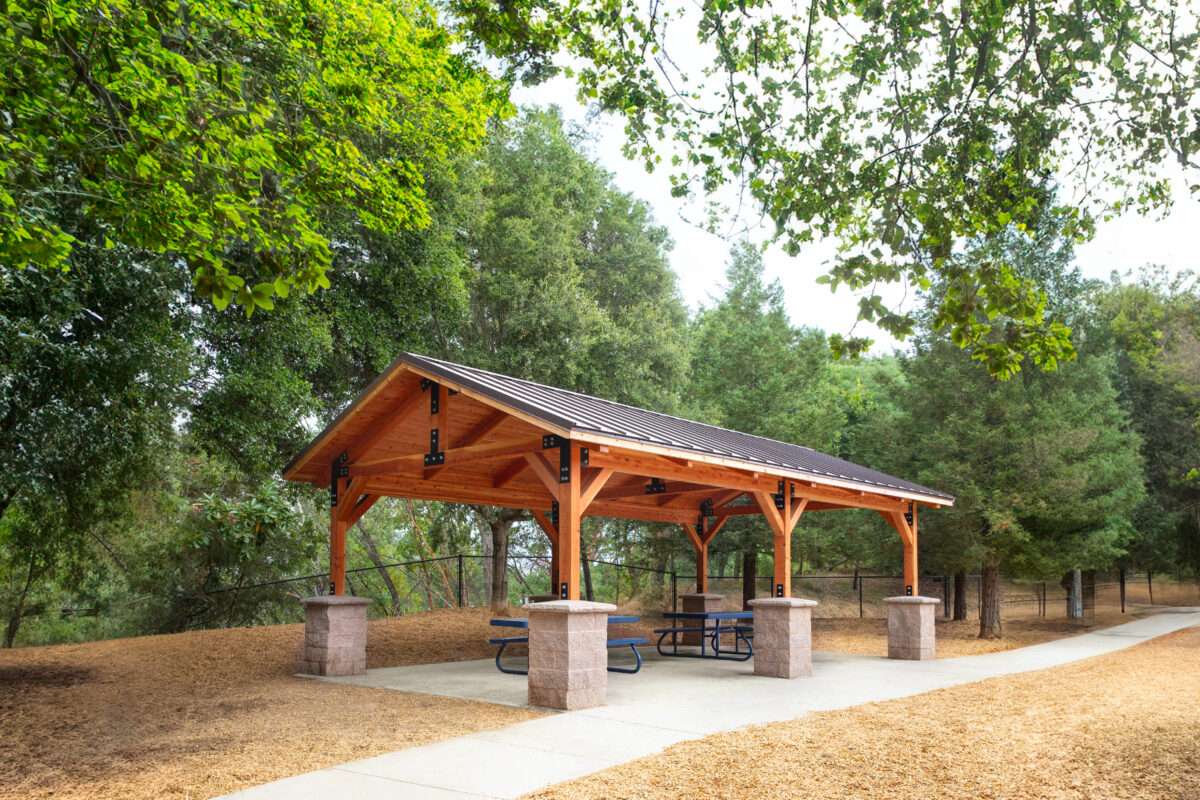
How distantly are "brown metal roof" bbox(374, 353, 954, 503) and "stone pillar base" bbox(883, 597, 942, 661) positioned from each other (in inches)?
66.3

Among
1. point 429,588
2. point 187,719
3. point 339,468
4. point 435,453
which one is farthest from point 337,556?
point 429,588

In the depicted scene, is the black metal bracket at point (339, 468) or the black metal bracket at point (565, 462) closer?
the black metal bracket at point (565, 462)

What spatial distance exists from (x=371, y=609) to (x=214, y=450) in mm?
18420

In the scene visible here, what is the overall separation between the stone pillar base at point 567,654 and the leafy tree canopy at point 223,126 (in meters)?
3.60

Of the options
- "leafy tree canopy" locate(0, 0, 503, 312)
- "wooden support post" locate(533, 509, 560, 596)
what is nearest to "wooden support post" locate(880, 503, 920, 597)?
"wooden support post" locate(533, 509, 560, 596)

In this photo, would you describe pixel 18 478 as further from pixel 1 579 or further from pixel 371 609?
pixel 371 609

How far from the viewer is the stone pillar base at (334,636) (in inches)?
384

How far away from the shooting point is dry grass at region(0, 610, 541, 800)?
17.2ft

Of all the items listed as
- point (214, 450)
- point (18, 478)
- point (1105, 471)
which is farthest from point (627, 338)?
point (18, 478)

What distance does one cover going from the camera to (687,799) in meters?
4.56

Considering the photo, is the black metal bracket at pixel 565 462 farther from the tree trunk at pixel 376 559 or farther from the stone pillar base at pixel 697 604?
the tree trunk at pixel 376 559

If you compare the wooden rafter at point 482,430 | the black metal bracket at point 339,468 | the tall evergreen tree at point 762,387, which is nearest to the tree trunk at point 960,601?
the tall evergreen tree at point 762,387

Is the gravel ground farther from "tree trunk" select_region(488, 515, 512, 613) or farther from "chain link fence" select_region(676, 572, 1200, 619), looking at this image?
"chain link fence" select_region(676, 572, 1200, 619)

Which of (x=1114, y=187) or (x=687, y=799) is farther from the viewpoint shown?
(x=1114, y=187)
